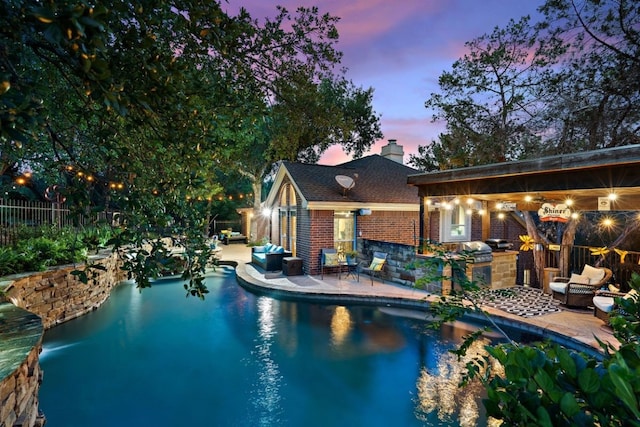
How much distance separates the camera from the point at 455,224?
15.6 m

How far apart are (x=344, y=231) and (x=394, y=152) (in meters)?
8.48

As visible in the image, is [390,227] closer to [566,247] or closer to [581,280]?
[566,247]

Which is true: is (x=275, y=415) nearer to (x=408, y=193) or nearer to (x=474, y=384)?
(x=474, y=384)

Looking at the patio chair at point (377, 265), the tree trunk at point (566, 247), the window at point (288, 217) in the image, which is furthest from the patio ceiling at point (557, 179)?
the window at point (288, 217)

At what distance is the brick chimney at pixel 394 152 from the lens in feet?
64.1

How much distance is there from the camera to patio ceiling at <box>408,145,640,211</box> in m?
5.87

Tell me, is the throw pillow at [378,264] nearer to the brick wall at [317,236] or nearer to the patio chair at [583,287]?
the brick wall at [317,236]

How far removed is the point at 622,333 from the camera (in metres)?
1.78

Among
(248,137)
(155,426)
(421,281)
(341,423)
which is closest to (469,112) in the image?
(248,137)

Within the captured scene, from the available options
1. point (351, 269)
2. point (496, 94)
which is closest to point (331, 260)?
point (351, 269)

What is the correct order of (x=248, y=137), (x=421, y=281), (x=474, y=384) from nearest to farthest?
(x=421, y=281)
(x=474, y=384)
(x=248, y=137)

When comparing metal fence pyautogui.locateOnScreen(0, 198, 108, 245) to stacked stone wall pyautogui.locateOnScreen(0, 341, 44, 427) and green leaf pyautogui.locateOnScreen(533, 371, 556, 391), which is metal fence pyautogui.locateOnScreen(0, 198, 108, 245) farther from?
green leaf pyautogui.locateOnScreen(533, 371, 556, 391)

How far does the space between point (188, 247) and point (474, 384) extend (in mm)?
5097

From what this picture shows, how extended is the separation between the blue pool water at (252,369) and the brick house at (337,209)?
387 centimetres
